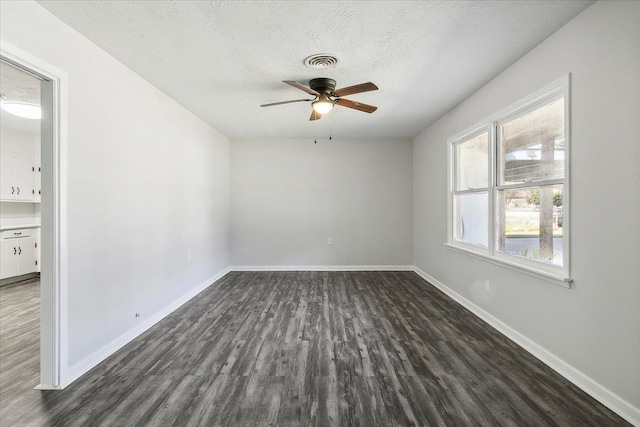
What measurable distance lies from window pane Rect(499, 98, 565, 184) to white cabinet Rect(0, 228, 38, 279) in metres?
7.10

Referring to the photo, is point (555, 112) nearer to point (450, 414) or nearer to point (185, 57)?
point (450, 414)

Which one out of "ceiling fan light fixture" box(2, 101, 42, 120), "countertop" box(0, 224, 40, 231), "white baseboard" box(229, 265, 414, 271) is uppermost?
"ceiling fan light fixture" box(2, 101, 42, 120)

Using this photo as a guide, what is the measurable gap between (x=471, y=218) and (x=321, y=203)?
108 inches

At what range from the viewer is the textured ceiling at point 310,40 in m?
1.86

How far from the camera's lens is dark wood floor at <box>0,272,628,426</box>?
167cm

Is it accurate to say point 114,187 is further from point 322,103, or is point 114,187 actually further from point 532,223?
point 532,223

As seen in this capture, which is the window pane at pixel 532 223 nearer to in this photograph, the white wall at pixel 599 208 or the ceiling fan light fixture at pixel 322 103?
the white wall at pixel 599 208

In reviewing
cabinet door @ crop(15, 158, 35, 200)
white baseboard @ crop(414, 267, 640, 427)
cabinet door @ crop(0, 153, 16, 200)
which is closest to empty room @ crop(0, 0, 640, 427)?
white baseboard @ crop(414, 267, 640, 427)

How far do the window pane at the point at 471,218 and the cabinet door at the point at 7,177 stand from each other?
714 centimetres

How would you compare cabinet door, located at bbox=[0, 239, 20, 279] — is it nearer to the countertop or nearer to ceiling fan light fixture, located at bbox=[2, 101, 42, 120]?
the countertop

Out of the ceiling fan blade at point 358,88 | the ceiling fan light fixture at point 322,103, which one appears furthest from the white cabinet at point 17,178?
the ceiling fan blade at point 358,88

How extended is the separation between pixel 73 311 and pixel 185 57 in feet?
7.20

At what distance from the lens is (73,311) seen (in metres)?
2.05

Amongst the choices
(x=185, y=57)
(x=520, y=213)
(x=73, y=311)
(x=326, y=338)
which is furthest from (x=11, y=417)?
(x=520, y=213)
